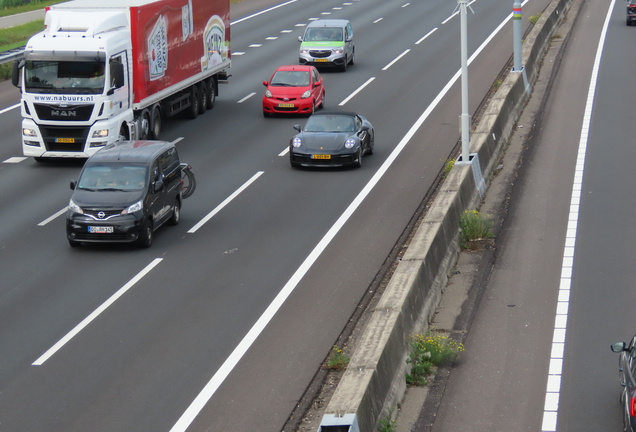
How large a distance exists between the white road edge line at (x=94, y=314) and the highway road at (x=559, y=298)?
226 inches

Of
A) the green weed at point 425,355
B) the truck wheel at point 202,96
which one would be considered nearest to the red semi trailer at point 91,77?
the truck wheel at point 202,96

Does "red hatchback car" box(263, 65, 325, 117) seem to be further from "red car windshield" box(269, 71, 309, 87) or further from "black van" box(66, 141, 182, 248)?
"black van" box(66, 141, 182, 248)

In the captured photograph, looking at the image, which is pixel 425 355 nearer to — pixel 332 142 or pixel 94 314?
pixel 94 314

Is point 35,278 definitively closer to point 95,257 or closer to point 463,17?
point 95,257

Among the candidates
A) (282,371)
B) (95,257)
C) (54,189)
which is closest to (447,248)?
(282,371)

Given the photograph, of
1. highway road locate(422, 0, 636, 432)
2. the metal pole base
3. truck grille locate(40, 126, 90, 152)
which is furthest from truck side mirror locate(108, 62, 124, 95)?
highway road locate(422, 0, 636, 432)

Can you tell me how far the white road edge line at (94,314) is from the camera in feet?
46.1

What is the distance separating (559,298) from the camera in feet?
51.8

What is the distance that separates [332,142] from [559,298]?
11093 mm

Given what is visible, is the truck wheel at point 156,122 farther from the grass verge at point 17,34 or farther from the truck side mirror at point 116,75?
the grass verge at point 17,34

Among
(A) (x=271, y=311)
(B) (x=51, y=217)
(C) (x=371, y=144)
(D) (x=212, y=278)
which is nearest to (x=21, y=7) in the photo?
(C) (x=371, y=144)

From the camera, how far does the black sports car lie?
83.7 ft

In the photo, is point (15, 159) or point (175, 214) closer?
point (175, 214)

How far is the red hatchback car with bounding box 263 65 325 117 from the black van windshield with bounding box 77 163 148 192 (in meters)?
12.7
